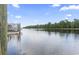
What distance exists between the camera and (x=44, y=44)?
1.34 meters

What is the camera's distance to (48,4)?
135 centimetres

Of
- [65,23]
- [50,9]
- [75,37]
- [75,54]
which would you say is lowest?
[75,54]

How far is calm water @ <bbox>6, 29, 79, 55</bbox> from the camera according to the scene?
4.39 feet

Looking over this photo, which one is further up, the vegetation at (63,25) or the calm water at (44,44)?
the vegetation at (63,25)

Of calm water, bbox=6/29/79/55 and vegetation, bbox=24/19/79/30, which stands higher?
vegetation, bbox=24/19/79/30

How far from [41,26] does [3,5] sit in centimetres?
36

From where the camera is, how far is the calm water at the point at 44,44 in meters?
1.34

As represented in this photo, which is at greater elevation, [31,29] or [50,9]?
[50,9]

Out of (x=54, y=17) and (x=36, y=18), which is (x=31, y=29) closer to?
(x=36, y=18)

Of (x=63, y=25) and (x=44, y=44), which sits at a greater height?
(x=63, y=25)

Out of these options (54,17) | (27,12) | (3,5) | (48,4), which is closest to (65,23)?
(54,17)
